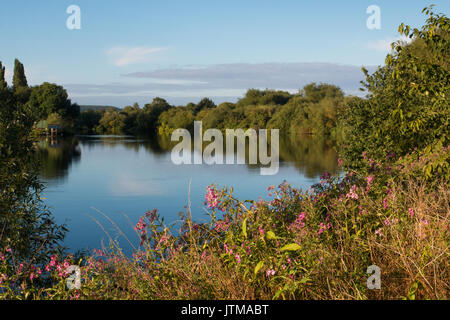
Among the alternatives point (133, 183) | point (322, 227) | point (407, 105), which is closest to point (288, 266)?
point (322, 227)

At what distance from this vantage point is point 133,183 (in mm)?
24297

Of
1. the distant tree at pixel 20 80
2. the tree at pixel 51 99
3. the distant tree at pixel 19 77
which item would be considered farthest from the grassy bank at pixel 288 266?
the distant tree at pixel 19 77

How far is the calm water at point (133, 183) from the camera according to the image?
1510 cm

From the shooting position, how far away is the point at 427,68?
566cm

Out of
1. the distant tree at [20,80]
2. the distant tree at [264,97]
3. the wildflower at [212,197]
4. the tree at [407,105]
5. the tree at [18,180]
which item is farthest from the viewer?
the distant tree at [264,97]

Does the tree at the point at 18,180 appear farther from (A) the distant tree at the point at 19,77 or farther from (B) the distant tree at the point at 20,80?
(A) the distant tree at the point at 19,77

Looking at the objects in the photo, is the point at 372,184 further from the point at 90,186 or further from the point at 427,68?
the point at 90,186

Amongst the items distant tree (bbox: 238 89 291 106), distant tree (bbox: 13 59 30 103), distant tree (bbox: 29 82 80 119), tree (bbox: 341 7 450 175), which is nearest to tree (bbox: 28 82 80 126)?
distant tree (bbox: 29 82 80 119)

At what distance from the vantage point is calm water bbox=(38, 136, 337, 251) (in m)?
15.1

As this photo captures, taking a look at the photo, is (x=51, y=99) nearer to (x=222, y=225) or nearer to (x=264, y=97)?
(x=264, y=97)

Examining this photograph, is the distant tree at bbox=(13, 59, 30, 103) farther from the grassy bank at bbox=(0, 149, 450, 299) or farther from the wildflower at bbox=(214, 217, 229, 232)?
the grassy bank at bbox=(0, 149, 450, 299)

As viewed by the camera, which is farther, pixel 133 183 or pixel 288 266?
pixel 133 183
